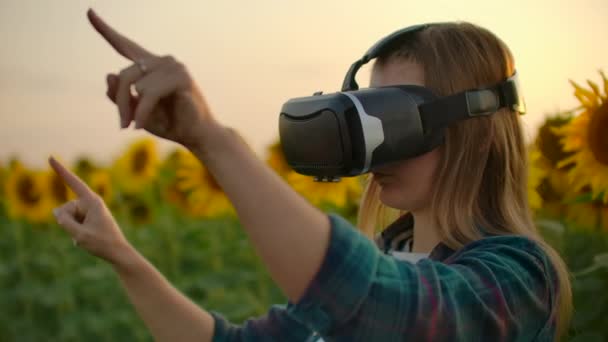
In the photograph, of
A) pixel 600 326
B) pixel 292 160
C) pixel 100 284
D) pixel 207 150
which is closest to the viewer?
pixel 207 150

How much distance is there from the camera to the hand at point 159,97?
2.00 ft

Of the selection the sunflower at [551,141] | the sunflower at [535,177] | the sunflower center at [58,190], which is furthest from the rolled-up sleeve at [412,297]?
the sunflower center at [58,190]

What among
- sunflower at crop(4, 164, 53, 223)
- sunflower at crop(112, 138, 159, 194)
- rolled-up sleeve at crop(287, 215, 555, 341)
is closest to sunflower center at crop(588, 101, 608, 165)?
rolled-up sleeve at crop(287, 215, 555, 341)

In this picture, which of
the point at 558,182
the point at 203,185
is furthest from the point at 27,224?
the point at 558,182

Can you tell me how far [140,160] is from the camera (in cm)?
339

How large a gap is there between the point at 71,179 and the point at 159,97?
39 centimetres

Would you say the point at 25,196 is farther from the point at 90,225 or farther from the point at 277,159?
the point at 90,225

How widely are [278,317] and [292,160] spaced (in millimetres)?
305

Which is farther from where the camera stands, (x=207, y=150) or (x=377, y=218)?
(x=377, y=218)

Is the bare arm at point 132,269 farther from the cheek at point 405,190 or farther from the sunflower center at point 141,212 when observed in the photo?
the sunflower center at point 141,212

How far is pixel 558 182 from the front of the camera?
200 centimetres

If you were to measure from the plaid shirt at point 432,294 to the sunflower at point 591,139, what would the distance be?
0.87 meters

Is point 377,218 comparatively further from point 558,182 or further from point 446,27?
point 558,182

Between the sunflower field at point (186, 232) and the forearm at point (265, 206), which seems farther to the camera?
the sunflower field at point (186, 232)
